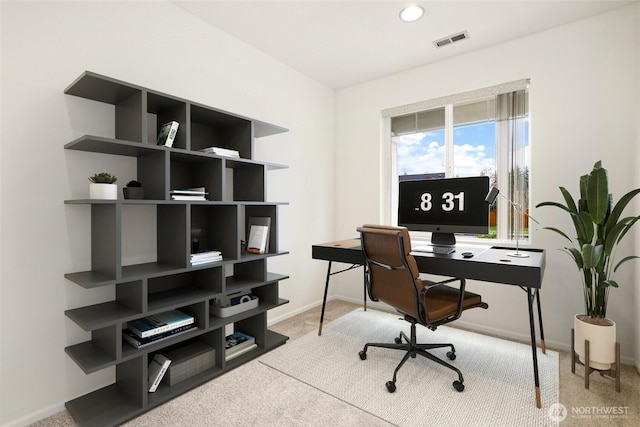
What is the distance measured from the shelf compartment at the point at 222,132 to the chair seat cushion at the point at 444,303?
5.47 ft

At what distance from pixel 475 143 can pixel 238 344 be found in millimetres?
2831

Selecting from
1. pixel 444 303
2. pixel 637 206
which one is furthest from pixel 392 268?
pixel 637 206

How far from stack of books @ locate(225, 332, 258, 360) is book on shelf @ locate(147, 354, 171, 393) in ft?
1.51

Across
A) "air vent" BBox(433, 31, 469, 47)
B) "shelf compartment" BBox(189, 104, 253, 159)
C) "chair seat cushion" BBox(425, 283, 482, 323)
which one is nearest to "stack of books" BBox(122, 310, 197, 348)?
"shelf compartment" BBox(189, 104, 253, 159)

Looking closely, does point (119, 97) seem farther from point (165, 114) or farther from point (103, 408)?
point (103, 408)

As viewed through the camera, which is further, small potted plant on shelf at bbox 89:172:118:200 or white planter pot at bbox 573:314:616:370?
white planter pot at bbox 573:314:616:370

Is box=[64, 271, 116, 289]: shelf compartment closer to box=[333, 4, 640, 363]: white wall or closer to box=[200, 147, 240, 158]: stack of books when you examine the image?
box=[200, 147, 240, 158]: stack of books

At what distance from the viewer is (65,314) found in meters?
1.79

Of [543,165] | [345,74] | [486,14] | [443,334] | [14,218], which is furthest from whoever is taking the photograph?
[345,74]

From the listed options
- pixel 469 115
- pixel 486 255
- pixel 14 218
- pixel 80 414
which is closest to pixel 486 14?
pixel 469 115

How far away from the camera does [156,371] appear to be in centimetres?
193

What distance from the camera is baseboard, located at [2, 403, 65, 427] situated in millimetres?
1664

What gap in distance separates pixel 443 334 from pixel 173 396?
220 cm

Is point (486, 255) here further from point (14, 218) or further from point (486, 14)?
point (14, 218)
